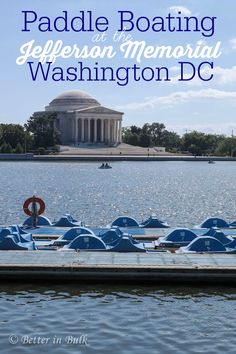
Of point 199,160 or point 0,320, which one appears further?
point 199,160

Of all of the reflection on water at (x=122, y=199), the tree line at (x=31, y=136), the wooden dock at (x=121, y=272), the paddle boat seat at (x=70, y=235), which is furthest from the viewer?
the tree line at (x=31, y=136)

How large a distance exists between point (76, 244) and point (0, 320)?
25.6ft

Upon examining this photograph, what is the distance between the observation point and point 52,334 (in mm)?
17750

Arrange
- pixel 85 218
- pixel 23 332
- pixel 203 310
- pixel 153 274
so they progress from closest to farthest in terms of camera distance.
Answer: pixel 23 332 < pixel 203 310 < pixel 153 274 < pixel 85 218

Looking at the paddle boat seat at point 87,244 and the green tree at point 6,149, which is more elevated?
the green tree at point 6,149

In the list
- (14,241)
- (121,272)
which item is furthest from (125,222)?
(121,272)

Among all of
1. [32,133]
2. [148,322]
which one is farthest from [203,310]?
[32,133]

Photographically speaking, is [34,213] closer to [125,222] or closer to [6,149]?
[125,222]

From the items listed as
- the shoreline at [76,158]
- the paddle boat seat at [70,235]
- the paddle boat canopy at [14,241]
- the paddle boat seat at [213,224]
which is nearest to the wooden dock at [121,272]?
the paddle boat canopy at [14,241]

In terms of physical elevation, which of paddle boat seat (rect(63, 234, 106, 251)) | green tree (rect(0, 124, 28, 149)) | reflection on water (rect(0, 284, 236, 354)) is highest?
green tree (rect(0, 124, 28, 149))

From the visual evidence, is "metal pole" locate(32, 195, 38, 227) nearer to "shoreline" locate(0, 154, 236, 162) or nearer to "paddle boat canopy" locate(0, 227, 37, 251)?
"paddle boat canopy" locate(0, 227, 37, 251)

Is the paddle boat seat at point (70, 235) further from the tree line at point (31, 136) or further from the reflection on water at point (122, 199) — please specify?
the tree line at point (31, 136)

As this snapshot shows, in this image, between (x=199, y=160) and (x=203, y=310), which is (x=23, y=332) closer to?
(x=203, y=310)

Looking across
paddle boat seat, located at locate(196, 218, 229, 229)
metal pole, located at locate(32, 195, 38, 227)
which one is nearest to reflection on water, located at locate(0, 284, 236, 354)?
metal pole, located at locate(32, 195, 38, 227)
